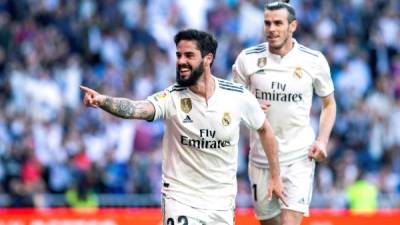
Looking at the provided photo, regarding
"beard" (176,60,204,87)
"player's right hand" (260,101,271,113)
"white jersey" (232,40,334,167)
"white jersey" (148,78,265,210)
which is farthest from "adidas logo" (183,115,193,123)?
"white jersey" (232,40,334,167)

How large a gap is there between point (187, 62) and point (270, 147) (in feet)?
4.04

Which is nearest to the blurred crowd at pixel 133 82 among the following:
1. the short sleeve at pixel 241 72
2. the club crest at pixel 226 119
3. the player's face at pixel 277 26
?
the short sleeve at pixel 241 72

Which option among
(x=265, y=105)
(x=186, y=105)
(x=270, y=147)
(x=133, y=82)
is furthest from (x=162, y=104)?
(x=133, y=82)

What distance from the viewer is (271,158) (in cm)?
1263

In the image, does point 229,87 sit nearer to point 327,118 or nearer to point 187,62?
point 187,62

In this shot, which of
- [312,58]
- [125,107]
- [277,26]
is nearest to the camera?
[125,107]

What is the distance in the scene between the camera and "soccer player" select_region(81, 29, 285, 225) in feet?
39.1

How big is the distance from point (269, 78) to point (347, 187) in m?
10.3

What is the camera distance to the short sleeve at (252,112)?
12.3 metres

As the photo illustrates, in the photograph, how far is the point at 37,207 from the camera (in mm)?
21797

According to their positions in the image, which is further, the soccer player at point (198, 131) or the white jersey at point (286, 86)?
the white jersey at point (286, 86)

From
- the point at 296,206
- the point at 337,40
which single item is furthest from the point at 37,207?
the point at 296,206

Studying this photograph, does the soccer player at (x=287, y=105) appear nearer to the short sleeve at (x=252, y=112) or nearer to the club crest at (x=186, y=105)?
the short sleeve at (x=252, y=112)

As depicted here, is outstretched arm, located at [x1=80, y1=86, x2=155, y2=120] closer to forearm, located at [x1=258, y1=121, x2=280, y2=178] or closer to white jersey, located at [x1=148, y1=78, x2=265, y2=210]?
white jersey, located at [x1=148, y1=78, x2=265, y2=210]
